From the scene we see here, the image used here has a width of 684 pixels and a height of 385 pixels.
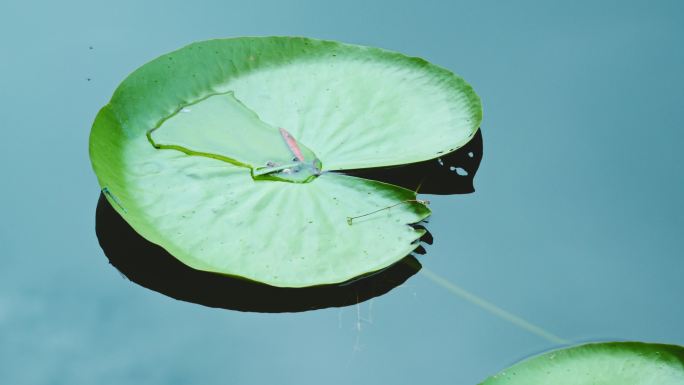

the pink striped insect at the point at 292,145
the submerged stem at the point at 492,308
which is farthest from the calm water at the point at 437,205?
the pink striped insect at the point at 292,145

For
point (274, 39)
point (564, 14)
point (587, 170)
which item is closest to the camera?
point (587, 170)

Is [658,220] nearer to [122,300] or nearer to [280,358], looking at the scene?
[280,358]

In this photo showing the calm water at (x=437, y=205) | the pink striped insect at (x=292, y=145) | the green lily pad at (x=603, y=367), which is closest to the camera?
the green lily pad at (x=603, y=367)

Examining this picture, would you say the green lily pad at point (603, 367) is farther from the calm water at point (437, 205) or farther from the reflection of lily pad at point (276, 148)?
the reflection of lily pad at point (276, 148)

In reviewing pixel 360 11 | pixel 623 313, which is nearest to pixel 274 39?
pixel 360 11

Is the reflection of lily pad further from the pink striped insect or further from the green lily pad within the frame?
the green lily pad
